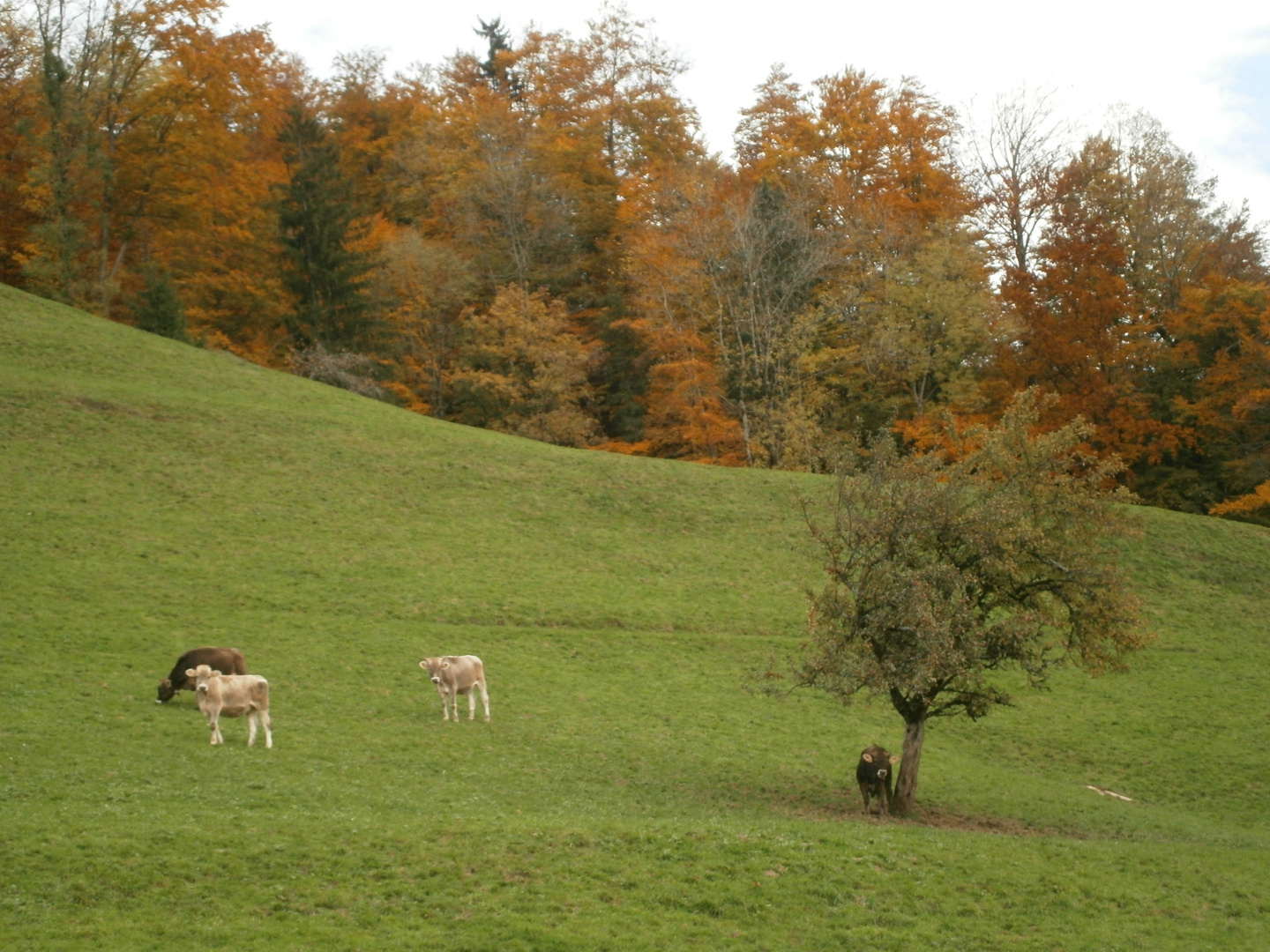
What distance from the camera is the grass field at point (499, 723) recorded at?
13898mm

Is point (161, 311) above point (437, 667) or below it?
above

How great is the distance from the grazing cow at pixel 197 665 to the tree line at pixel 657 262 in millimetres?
35533

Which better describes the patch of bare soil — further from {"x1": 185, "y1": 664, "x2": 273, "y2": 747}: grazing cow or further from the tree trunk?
{"x1": 185, "y1": 664, "x2": 273, "y2": 747}: grazing cow

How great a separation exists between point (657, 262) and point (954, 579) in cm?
4190

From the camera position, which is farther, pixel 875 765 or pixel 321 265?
pixel 321 265

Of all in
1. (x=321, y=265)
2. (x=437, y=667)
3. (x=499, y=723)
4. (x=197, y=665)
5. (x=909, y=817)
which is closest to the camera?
(x=909, y=817)

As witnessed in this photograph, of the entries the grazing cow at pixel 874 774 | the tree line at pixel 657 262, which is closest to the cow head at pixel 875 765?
the grazing cow at pixel 874 774

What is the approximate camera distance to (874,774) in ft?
64.5

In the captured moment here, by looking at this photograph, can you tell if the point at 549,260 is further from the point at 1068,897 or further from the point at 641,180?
the point at 1068,897

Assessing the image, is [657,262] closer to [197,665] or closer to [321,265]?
[321,265]

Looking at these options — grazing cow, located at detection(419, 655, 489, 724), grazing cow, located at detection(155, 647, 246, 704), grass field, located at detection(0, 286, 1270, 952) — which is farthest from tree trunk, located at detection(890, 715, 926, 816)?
grazing cow, located at detection(155, 647, 246, 704)

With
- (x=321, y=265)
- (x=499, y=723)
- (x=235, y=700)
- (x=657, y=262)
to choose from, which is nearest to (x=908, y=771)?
(x=499, y=723)

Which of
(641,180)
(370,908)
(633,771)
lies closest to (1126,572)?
(633,771)

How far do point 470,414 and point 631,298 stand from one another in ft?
37.7
